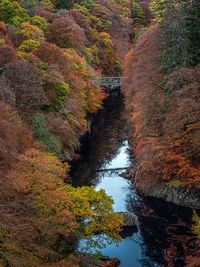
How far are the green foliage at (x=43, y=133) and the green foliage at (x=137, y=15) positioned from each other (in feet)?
271

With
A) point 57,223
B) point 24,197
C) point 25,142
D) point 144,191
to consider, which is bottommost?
point 57,223

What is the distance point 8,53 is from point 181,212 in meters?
21.4

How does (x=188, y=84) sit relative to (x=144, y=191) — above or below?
above

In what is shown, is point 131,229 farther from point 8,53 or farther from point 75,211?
point 8,53

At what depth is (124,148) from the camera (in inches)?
1252

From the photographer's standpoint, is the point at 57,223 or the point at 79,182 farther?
the point at 79,182

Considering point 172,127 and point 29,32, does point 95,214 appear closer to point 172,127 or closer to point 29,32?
point 172,127

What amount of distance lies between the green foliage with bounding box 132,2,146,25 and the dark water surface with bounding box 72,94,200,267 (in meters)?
75.2

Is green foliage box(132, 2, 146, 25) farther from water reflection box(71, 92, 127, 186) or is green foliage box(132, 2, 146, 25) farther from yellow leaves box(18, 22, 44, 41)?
yellow leaves box(18, 22, 44, 41)

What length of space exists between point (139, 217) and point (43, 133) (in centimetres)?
1125

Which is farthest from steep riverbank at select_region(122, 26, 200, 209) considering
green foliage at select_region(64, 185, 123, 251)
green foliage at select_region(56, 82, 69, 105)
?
green foliage at select_region(56, 82, 69, 105)

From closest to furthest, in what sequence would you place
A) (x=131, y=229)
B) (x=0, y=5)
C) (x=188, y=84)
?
(x=131, y=229) < (x=188, y=84) < (x=0, y=5)

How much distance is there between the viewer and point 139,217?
61.6ft

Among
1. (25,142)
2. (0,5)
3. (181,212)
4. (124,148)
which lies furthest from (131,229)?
(0,5)
